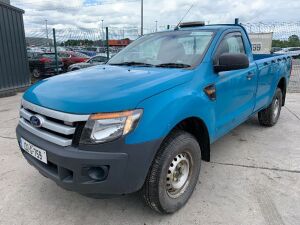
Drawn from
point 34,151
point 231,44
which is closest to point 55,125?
point 34,151

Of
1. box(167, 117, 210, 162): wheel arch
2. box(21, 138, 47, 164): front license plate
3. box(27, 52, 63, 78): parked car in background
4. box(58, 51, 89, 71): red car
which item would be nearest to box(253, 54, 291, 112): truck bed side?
box(167, 117, 210, 162): wheel arch

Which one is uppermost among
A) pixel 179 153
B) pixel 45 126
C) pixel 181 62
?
pixel 181 62

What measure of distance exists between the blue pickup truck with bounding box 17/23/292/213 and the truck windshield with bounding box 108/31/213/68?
0.01 meters

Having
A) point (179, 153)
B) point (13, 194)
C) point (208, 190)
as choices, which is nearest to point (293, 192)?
point (208, 190)

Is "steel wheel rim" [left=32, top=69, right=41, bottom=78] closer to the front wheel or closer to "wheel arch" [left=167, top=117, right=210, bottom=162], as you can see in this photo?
the front wheel

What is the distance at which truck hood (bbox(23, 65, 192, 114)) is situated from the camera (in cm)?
220

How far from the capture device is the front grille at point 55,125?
7.24 ft

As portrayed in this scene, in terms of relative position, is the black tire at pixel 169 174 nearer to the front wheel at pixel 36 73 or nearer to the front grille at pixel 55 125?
the front grille at pixel 55 125

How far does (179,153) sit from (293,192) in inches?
58.9

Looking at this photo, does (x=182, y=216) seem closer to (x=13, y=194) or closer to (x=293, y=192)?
(x=293, y=192)

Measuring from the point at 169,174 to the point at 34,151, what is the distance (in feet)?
4.07

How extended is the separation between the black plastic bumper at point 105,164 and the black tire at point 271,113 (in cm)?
367

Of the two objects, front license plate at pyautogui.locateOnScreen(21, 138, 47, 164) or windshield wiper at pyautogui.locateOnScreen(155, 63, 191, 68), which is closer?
front license plate at pyautogui.locateOnScreen(21, 138, 47, 164)

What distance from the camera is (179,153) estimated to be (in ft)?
8.72
